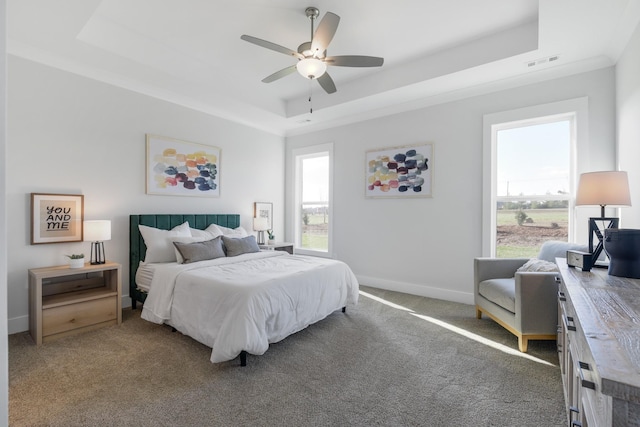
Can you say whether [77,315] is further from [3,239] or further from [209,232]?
[3,239]

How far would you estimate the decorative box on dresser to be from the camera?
0.65 metres

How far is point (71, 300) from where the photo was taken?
2906 millimetres

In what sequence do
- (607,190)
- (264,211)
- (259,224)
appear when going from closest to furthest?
1. (607,190)
2. (259,224)
3. (264,211)

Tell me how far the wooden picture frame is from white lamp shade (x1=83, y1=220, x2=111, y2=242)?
7.94 feet

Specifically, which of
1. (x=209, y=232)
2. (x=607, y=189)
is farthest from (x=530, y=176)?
(x=209, y=232)

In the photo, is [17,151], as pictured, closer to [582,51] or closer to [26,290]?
[26,290]

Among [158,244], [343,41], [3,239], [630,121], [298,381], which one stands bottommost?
[298,381]

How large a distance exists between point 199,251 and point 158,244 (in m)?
0.56

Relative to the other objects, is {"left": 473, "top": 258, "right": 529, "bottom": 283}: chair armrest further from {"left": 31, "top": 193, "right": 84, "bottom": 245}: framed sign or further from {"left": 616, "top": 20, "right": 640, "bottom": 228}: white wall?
{"left": 31, "top": 193, "right": 84, "bottom": 245}: framed sign

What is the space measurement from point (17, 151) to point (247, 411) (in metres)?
3.34

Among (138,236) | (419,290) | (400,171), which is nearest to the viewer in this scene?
(138,236)

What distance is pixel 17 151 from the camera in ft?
9.64

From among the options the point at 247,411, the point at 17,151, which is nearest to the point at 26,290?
the point at 17,151

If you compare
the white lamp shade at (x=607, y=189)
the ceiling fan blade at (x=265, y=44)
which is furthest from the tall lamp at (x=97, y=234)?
the white lamp shade at (x=607, y=189)
